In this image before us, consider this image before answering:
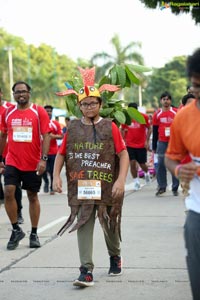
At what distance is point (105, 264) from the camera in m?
6.55

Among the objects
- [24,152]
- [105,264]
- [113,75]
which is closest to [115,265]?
[105,264]

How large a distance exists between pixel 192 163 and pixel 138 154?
34.1ft

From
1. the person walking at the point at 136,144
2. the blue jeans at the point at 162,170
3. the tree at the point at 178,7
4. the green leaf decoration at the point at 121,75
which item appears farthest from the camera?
the tree at the point at 178,7

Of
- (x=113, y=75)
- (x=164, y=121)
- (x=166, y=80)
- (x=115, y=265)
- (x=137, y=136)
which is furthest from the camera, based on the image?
(x=166, y=80)

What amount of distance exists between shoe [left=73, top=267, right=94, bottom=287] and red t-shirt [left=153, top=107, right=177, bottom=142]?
22.5 ft

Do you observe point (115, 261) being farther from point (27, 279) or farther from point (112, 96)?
point (112, 96)

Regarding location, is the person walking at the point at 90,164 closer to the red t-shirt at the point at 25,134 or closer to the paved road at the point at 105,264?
the paved road at the point at 105,264

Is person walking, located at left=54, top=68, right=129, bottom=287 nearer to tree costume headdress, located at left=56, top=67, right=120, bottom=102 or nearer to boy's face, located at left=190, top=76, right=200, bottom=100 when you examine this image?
tree costume headdress, located at left=56, top=67, right=120, bottom=102

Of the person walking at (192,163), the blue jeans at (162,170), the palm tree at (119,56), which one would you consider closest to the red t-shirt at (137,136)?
the blue jeans at (162,170)

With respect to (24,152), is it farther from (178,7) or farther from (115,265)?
(178,7)

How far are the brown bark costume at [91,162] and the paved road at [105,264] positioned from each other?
59cm

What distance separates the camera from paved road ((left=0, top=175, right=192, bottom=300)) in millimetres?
5531

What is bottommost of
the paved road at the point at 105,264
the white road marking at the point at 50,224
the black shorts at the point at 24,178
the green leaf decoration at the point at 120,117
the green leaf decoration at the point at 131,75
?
the white road marking at the point at 50,224

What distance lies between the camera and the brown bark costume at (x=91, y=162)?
5828 mm
